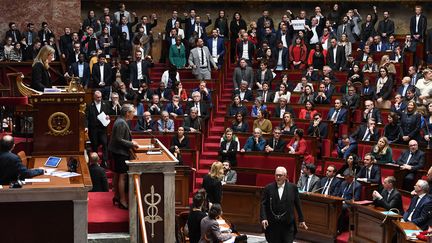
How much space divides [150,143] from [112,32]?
837cm

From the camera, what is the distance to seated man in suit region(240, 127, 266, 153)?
11.5 metres

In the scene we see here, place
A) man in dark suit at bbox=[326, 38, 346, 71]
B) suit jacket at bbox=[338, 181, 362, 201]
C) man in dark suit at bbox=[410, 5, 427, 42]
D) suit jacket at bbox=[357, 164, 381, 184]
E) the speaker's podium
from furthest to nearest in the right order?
man in dark suit at bbox=[410, 5, 427, 42] < man in dark suit at bbox=[326, 38, 346, 71] < suit jacket at bbox=[357, 164, 381, 184] < suit jacket at bbox=[338, 181, 362, 201] < the speaker's podium

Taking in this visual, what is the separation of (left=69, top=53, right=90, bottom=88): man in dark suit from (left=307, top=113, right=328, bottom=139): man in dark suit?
432 centimetres

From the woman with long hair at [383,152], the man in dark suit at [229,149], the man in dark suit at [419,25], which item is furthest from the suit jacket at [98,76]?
the man in dark suit at [419,25]

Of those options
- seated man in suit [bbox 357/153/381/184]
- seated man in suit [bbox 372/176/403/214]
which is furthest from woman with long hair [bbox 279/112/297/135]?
seated man in suit [bbox 372/176/403/214]

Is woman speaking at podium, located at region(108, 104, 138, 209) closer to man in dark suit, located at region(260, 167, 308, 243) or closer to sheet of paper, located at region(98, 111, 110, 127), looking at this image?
man in dark suit, located at region(260, 167, 308, 243)

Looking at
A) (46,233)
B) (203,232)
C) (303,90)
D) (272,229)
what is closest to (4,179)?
(46,233)

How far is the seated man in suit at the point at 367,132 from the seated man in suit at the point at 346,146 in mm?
154

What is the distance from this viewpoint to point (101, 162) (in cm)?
1154

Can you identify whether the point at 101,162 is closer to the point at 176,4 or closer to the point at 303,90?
the point at 303,90

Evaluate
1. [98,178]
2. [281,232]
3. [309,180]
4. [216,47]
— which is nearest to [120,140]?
[281,232]

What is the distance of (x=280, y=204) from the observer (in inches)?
308

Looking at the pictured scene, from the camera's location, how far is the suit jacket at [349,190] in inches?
384

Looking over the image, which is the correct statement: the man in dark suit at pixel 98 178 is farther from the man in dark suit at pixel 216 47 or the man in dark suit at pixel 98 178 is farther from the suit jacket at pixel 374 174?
the man in dark suit at pixel 216 47
